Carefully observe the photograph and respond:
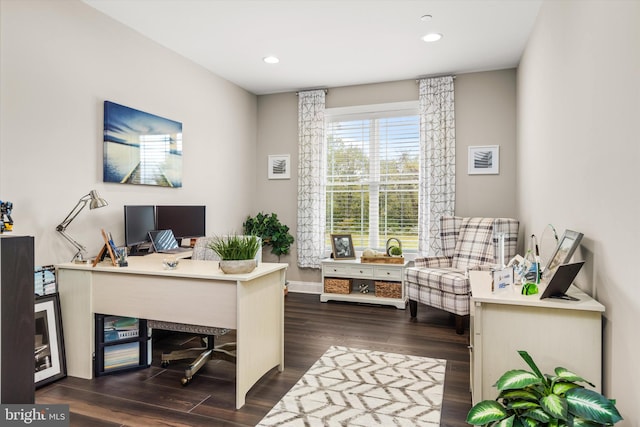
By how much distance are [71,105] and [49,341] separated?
1.72m

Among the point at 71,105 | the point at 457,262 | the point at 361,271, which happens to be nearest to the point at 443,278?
the point at 457,262

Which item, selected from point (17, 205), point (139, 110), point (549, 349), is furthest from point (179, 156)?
point (549, 349)

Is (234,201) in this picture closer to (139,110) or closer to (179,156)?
(179,156)

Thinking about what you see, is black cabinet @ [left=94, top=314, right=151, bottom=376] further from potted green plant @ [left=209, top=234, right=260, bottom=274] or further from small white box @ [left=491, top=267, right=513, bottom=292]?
small white box @ [left=491, top=267, right=513, bottom=292]

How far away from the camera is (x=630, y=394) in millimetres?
1469

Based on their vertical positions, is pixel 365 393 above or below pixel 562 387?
below

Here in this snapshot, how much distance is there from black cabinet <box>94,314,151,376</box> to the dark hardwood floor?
78 millimetres

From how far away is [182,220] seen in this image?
393 centimetres

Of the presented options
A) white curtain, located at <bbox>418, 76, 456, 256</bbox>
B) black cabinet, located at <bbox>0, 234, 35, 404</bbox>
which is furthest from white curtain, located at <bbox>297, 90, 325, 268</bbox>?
black cabinet, located at <bbox>0, 234, 35, 404</bbox>

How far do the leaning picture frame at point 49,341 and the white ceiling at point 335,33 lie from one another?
7.61 ft

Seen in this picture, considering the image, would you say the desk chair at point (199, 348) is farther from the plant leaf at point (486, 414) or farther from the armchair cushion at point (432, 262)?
the armchair cushion at point (432, 262)

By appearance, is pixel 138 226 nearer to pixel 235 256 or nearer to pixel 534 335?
pixel 235 256

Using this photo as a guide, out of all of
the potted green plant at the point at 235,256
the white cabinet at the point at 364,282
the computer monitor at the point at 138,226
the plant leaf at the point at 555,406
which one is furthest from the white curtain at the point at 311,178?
the plant leaf at the point at 555,406

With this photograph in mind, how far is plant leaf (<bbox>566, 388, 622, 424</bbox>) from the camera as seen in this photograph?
1.21m
